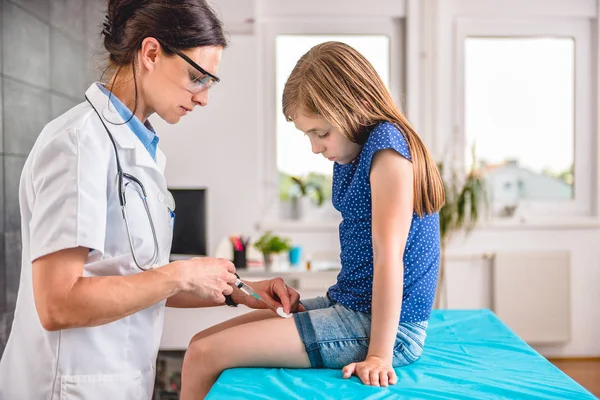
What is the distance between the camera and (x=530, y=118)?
4055 millimetres

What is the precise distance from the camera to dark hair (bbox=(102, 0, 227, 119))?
1.18 metres

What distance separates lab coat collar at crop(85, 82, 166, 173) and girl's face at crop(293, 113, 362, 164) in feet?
1.29

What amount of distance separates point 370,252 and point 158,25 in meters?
0.66

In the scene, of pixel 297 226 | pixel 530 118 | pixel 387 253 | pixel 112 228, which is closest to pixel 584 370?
pixel 530 118

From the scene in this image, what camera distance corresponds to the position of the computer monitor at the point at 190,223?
3457 mm

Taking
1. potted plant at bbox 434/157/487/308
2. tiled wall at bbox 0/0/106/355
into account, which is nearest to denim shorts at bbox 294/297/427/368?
tiled wall at bbox 0/0/106/355

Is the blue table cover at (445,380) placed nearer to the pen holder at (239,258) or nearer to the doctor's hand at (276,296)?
the doctor's hand at (276,296)

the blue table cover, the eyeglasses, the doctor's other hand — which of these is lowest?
the blue table cover

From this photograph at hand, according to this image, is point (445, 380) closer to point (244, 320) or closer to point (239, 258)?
point (244, 320)

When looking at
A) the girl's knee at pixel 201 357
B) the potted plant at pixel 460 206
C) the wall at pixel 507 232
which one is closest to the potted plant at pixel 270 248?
the potted plant at pixel 460 206

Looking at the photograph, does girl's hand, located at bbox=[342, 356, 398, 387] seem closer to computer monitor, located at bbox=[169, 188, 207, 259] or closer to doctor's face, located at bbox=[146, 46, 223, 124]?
doctor's face, located at bbox=[146, 46, 223, 124]

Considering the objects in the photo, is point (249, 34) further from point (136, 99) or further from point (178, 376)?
point (136, 99)

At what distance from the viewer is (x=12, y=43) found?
7.22ft

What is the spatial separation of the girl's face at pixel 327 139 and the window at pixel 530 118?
267 cm
